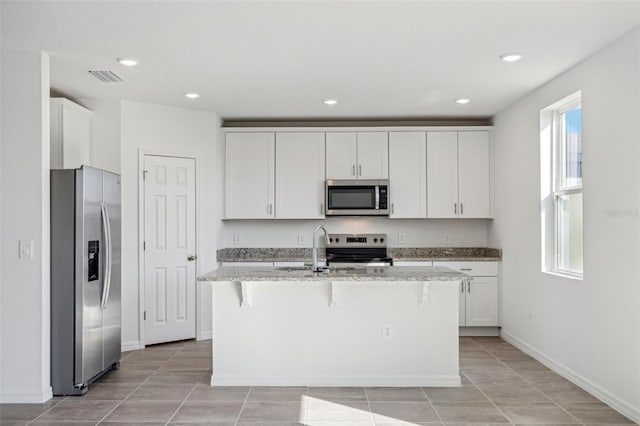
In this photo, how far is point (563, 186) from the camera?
448 cm

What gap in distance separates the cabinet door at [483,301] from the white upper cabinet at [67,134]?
419 centimetres

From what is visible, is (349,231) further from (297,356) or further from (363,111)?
(297,356)

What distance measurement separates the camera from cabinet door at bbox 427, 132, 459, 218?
20.0 feet

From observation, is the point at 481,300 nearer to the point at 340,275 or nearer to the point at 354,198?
the point at 354,198

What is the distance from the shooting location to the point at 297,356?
4055mm

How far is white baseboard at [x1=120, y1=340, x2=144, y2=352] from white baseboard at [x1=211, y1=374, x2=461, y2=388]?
5.19 ft

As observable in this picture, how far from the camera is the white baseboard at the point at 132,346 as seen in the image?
5211mm

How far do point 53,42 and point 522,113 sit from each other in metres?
4.09

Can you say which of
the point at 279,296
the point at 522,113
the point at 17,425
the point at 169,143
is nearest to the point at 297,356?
the point at 279,296

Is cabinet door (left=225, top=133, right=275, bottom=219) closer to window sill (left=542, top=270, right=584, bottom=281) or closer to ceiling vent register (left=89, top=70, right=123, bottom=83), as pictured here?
ceiling vent register (left=89, top=70, right=123, bottom=83)

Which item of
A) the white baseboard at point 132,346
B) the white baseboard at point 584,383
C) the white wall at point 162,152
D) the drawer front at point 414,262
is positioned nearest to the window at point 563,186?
the white baseboard at point 584,383

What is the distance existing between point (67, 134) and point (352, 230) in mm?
3267

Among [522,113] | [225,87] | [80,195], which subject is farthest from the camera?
[522,113]

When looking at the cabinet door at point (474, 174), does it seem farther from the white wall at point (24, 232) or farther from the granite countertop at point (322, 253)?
the white wall at point (24, 232)
